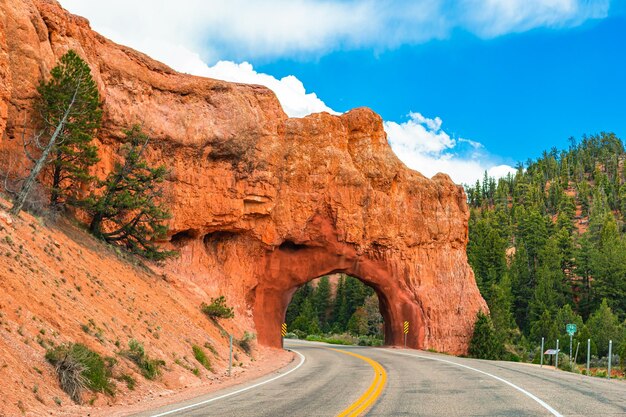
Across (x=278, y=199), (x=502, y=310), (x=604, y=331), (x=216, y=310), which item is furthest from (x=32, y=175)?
(x=604, y=331)

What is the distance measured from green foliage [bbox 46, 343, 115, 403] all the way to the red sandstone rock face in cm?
1839

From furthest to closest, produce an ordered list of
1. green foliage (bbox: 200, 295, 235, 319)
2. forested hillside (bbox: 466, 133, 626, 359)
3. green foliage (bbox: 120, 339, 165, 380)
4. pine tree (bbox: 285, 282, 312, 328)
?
pine tree (bbox: 285, 282, 312, 328)
forested hillside (bbox: 466, 133, 626, 359)
green foliage (bbox: 200, 295, 235, 319)
green foliage (bbox: 120, 339, 165, 380)

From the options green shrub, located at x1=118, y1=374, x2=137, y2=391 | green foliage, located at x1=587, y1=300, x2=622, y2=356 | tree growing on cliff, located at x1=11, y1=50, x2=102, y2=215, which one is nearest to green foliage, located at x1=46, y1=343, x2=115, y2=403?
green shrub, located at x1=118, y1=374, x2=137, y2=391

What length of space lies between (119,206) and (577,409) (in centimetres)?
2050

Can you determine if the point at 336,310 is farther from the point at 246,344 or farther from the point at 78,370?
the point at 78,370

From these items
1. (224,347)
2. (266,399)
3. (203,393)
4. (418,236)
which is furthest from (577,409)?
(418,236)

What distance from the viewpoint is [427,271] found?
4209cm

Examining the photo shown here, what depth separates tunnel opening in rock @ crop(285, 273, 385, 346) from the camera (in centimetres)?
7731

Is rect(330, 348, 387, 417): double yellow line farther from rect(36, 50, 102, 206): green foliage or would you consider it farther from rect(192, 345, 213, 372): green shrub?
rect(36, 50, 102, 206): green foliage

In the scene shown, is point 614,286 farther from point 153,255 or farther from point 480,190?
point 480,190

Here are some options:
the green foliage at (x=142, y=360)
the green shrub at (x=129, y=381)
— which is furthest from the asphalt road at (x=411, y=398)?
the green foliage at (x=142, y=360)

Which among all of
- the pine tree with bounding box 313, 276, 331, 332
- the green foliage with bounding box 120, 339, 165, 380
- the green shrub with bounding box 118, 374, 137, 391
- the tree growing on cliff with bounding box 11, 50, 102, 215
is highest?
the tree growing on cliff with bounding box 11, 50, 102, 215

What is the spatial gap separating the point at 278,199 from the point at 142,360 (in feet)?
75.5

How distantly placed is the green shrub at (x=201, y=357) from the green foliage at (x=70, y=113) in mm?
9674
